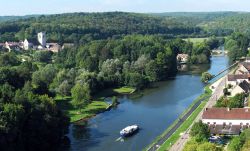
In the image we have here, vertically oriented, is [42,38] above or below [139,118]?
above

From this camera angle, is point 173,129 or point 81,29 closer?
point 173,129

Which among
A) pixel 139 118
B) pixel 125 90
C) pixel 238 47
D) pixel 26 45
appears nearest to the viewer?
pixel 139 118

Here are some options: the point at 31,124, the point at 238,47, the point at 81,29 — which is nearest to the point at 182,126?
the point at 31,124

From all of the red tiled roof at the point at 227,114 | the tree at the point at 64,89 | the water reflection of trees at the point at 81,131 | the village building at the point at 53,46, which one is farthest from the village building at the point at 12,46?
the red tiled roof at the point at 227,114

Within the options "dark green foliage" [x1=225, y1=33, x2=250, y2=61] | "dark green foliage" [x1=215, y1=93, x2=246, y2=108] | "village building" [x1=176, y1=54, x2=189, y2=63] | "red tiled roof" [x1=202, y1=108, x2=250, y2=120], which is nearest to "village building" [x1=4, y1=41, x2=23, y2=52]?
"village building" [x1=176, y1=54, x2=189, y2=63]

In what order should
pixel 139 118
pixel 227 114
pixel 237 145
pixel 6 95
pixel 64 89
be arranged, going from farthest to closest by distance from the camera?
pixel 64 89, pixel 139 118, pixel 227 114, pixel 6 95, pixel 237 145

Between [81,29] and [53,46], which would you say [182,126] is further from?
[81,29]

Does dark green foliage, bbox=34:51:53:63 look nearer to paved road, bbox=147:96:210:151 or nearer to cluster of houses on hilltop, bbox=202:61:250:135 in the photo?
paved road, bbox=147:96:210:151
